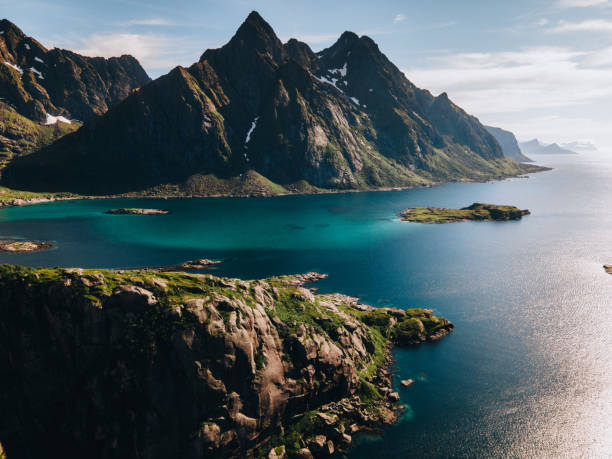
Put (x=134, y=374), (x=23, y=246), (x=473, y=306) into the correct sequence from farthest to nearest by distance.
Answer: (x=23, y=246)
(x=473, y=306)
(x=134, y=374)

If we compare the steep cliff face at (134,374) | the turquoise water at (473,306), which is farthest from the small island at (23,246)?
the steep cliff face at (134,374)

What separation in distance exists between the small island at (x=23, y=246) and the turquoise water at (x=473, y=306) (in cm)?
699

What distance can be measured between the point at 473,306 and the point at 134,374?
304 feet

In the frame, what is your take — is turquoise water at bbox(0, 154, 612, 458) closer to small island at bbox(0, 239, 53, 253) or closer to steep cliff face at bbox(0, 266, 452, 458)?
small island at bbox(0, 239, 53, 253)

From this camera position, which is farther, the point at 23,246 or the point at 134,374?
the point at 23,246

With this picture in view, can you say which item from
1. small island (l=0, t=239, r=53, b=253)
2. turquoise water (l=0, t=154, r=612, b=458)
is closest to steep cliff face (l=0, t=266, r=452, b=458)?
turquoise water (l=0, t=154, r=612, b=458)

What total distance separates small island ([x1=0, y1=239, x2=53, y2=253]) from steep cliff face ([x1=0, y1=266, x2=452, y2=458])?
4985 inches

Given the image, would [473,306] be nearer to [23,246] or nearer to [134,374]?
[134,374]

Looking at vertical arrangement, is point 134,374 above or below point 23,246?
below

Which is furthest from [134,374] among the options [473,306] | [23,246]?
[23,246]

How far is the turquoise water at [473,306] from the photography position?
193 ft

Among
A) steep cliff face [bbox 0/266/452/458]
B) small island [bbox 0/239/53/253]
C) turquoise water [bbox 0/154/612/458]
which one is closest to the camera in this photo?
steep cliff face [bbox 0/266/452/458]

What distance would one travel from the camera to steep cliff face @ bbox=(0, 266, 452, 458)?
5031 cm

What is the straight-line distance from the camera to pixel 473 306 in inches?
4171
